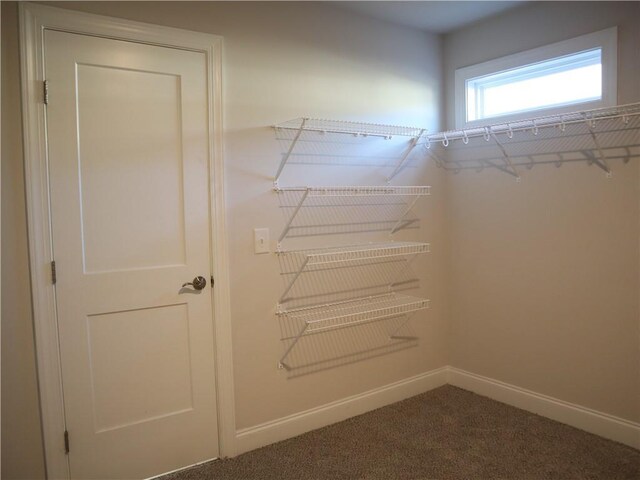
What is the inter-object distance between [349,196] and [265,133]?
0.64 metres

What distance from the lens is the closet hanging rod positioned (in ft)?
8.02

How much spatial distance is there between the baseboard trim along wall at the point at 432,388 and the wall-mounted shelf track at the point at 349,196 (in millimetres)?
1009

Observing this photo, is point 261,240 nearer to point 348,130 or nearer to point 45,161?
point 348,130

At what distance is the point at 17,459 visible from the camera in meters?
2.06

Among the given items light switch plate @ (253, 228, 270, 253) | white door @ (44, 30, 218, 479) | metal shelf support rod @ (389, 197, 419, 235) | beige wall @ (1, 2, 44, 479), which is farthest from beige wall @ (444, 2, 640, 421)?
beige wall @ (1, 2, 44, 479)

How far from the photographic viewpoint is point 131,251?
2250 millimetres

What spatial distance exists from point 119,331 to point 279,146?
1231 millimetres

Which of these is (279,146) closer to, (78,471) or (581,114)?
(581,114)

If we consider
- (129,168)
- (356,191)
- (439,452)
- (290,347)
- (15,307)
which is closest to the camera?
(15,307)

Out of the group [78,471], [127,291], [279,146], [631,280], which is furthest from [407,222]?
[78,471]

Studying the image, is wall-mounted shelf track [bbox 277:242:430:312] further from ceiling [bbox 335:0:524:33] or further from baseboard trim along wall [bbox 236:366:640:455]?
ceiling [bbox 335:0:524:33]

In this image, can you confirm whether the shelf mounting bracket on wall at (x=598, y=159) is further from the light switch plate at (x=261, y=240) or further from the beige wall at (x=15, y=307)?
the beige wall at (x=15, y=307)

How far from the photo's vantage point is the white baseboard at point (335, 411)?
2.63m

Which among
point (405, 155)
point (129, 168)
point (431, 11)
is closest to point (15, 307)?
point (129, 168)
